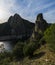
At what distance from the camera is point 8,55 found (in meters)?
37.7

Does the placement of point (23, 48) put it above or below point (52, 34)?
below

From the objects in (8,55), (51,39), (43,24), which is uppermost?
(43,24)

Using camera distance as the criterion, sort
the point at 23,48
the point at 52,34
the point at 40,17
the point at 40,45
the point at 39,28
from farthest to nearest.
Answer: the point at 40,17 → the point at 39,28 → the point at 40,45 → the point at 23,48 → the point at 52,34

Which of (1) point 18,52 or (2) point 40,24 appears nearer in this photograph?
(1) point 18,52

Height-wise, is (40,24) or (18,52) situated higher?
(40,24)

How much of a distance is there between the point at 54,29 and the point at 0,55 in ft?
A: 37.7

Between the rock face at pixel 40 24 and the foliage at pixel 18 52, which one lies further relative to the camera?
the rock face at pixel 40 24

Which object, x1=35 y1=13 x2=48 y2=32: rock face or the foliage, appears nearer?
the foliage

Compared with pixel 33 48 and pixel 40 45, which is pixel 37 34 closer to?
pixel 40 45

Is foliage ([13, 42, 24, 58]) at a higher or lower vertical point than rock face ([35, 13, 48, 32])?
lower

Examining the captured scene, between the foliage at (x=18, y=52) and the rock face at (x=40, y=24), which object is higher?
the rock face at (x=40, y=24)

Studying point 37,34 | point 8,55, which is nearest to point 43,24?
point 37,34


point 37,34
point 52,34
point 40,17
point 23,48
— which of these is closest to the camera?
point 52,34

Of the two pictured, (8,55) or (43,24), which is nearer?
(8,55)
